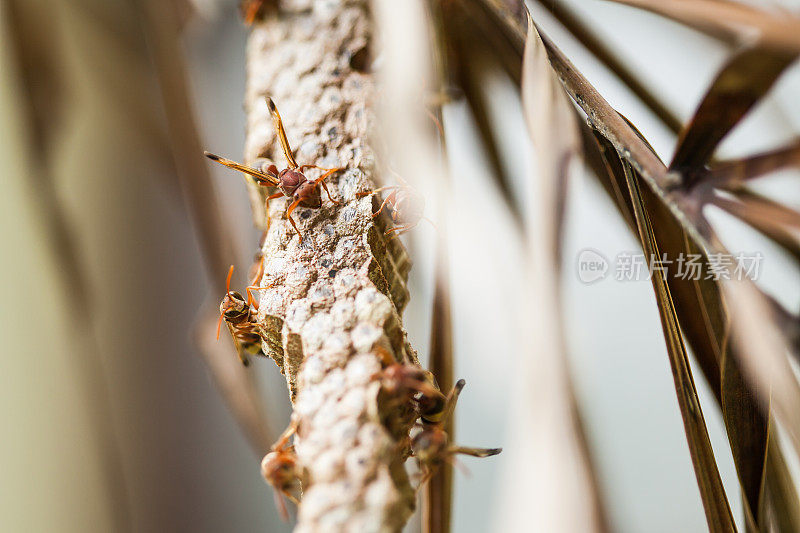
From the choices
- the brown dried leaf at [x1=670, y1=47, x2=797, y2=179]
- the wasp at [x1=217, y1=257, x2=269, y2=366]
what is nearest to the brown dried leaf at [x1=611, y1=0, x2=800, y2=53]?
the brown dried leaf at [x1=670, y1=47, x2=797, y2=179]

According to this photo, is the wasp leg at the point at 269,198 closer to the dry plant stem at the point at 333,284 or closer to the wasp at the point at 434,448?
the dry plant stem at the point at 333,284

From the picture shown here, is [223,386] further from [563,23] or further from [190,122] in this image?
[563,23]

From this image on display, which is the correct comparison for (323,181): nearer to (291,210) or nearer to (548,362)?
(291,210)

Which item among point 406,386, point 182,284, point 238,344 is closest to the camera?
point 406,386

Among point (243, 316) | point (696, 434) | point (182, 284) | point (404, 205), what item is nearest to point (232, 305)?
point (243, 316)

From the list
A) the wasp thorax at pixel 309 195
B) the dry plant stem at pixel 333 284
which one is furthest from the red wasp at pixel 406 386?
the wasp thorax at pixel 309 195
